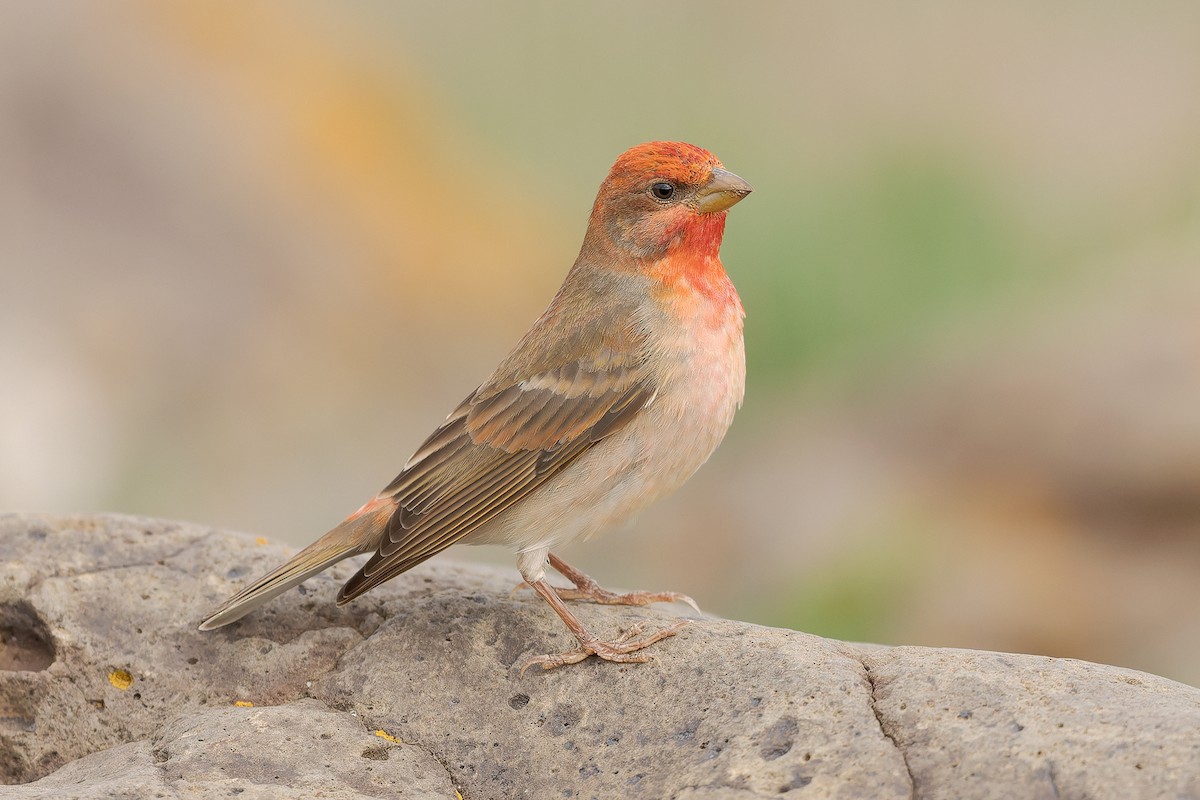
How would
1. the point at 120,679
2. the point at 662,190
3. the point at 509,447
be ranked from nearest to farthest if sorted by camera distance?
the point at 120,679 → the point at 509,447 → the point at 662,190

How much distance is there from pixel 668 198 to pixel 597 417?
0.93m

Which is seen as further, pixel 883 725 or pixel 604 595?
pixel 604 595

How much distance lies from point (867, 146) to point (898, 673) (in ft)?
36.0

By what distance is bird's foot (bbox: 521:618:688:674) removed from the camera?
479 cm

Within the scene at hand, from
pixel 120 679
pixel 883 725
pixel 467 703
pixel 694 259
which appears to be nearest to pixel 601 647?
pixel 467 703

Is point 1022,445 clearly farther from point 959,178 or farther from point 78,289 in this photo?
point 78,289

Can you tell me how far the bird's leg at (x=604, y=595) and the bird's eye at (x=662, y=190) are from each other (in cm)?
154

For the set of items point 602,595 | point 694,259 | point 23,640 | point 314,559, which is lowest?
point 23,640

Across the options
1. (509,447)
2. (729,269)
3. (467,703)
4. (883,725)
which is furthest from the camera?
(729,269)

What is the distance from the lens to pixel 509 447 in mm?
5270

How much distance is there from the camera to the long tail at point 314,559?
16.7 feet

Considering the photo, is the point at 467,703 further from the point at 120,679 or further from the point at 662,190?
the point at 662,190

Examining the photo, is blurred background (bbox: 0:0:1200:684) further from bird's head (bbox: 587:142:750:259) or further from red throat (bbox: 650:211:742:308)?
bird's head (bbox: 587:142:750:259)

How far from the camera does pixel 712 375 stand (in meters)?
5.26
